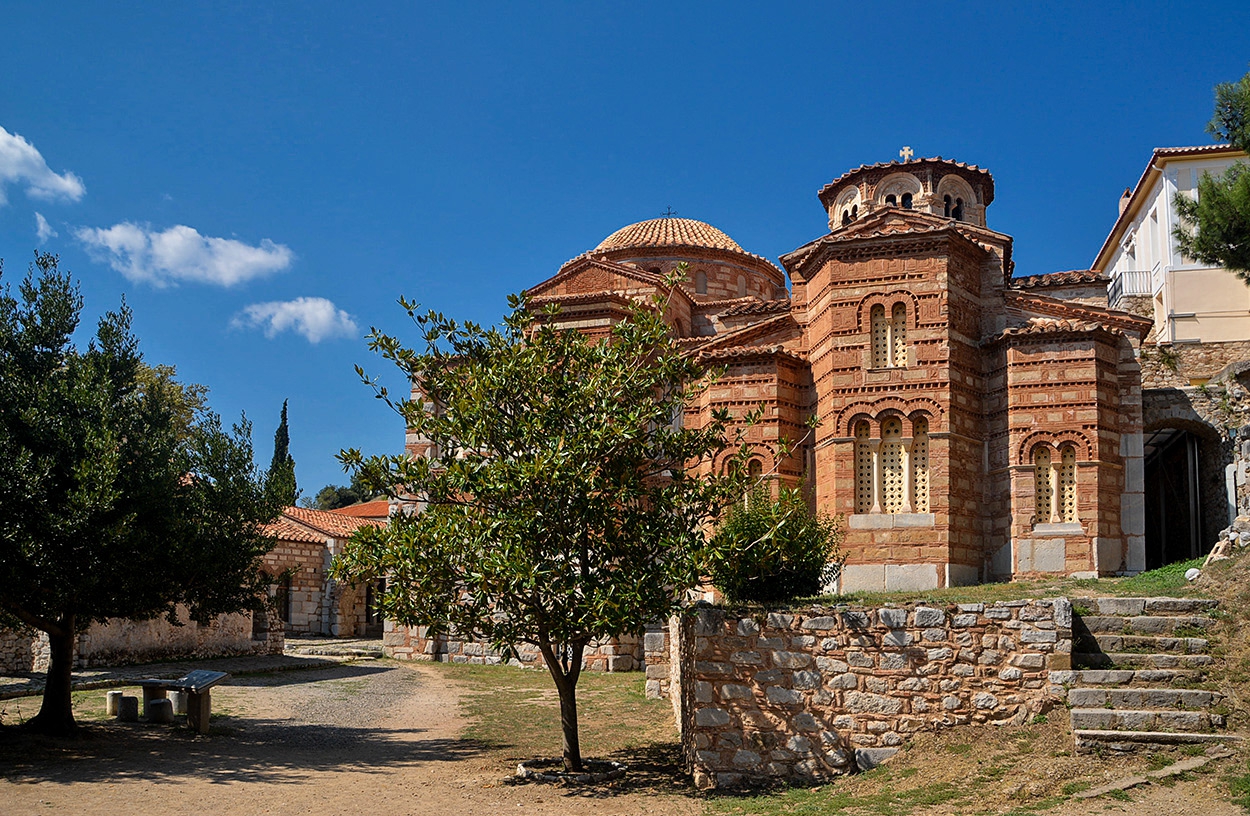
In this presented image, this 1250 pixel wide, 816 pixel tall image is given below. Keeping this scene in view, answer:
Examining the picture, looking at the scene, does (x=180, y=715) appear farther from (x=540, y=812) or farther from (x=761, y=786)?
(x=761, y=786)

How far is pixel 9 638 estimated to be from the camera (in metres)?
18.5

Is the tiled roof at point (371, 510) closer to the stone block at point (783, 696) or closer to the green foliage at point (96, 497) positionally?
the green foliage at point (96, 497)

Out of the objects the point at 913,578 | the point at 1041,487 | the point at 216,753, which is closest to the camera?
the point at 216,753

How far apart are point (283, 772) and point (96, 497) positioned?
12.6 feet

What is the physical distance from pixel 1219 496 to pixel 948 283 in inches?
308

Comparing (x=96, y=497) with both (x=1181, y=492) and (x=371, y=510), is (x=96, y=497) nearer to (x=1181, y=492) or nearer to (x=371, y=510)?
(x=1181, y=492)

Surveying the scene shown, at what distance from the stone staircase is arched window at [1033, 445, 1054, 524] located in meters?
6.49

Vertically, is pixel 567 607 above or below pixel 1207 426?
below

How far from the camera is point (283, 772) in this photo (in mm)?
11242

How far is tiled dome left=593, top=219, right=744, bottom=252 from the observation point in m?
29.1

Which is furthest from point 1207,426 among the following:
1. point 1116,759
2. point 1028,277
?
point 1116,759

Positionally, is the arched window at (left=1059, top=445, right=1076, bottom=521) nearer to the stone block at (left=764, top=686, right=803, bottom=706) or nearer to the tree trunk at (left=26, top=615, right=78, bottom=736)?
the stone block at (left=764, top=686, right=803, bottom=706)

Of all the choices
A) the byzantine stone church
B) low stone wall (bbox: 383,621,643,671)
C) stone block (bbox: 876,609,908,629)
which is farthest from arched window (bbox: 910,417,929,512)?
stone block (bbox: 876,609,908,629)

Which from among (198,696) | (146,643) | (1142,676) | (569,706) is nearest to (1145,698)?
(1142,676)
